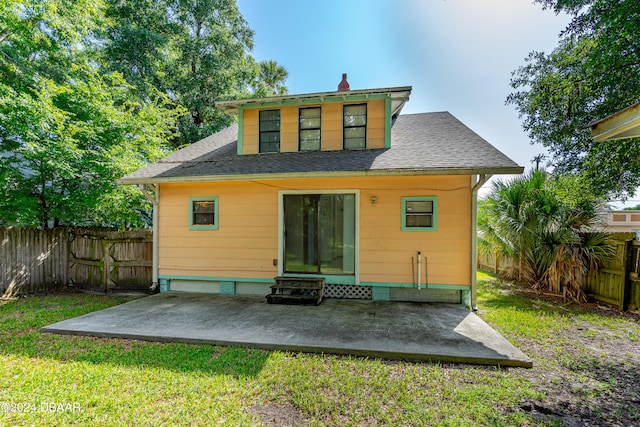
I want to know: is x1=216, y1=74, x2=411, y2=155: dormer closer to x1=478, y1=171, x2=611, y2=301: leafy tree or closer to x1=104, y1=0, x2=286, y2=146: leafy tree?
x1=478, y1=171, x2=611, y2=301: leafy tree

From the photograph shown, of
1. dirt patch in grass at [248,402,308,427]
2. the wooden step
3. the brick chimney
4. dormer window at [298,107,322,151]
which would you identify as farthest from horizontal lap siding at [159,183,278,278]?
dirt patch in grass at [248,402,308,427]

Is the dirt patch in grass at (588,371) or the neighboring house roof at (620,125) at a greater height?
the neighboring house roof at (620,125)

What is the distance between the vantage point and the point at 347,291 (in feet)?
20.6

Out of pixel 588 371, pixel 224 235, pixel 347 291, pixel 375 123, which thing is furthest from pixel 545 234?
pixel 224 235

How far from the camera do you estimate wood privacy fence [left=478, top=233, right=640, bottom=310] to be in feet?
18.0

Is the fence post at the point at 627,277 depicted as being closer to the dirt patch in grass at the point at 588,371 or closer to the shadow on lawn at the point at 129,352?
the dirt patch in grass at the point at 588,371

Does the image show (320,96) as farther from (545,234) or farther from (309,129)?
(545,234)

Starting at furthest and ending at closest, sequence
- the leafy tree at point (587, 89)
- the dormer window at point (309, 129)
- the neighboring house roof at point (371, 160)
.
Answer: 1. the dormer window at point (309, 129)
2. the leafy tree at point (587, 89)
3. the neighboring house roof at point (371, 160)

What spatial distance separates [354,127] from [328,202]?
206 centimetres

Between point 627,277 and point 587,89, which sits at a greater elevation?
point 587,89

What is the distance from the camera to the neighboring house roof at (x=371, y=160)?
17.5 ft

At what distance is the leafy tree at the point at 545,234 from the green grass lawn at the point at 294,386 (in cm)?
255

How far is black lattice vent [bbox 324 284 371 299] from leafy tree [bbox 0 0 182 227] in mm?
6033

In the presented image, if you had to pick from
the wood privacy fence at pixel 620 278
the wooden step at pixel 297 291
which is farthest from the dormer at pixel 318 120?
the wood privacy fence at pixel 620 278
